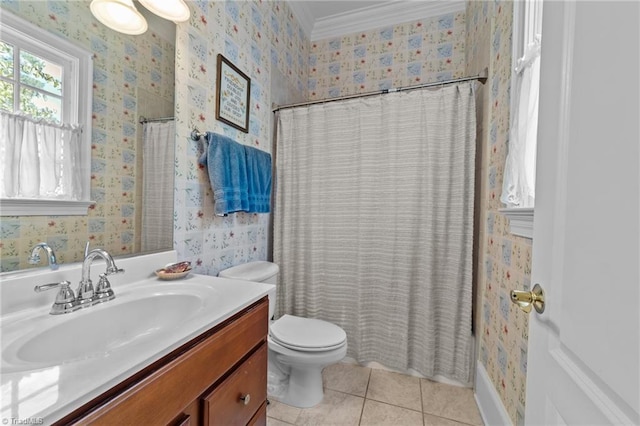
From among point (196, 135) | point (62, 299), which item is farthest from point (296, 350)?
Result: point (196, 135)

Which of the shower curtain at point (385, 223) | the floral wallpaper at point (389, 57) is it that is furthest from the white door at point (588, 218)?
the floral wallpaper at point (389, 57)

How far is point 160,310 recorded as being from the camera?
2.96ft

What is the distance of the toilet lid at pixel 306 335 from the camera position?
138 centimetres

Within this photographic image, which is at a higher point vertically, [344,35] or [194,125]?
[344,35]

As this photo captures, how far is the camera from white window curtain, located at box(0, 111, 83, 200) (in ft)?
2.38

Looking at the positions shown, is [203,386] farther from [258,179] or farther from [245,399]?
[258,179]

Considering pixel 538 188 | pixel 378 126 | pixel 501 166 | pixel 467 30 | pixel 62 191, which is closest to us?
pixel 538 188

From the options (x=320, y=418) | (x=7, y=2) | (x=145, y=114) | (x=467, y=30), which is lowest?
(x=320, y=418)

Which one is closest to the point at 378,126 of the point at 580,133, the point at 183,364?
the point at 580,133

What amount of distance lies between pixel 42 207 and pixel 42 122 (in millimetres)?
263

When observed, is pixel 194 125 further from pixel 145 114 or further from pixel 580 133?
pixel 580 133

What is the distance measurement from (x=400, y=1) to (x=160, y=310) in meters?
2.77

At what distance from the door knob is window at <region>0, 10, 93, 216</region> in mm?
1322

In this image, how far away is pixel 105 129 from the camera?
96 cm
